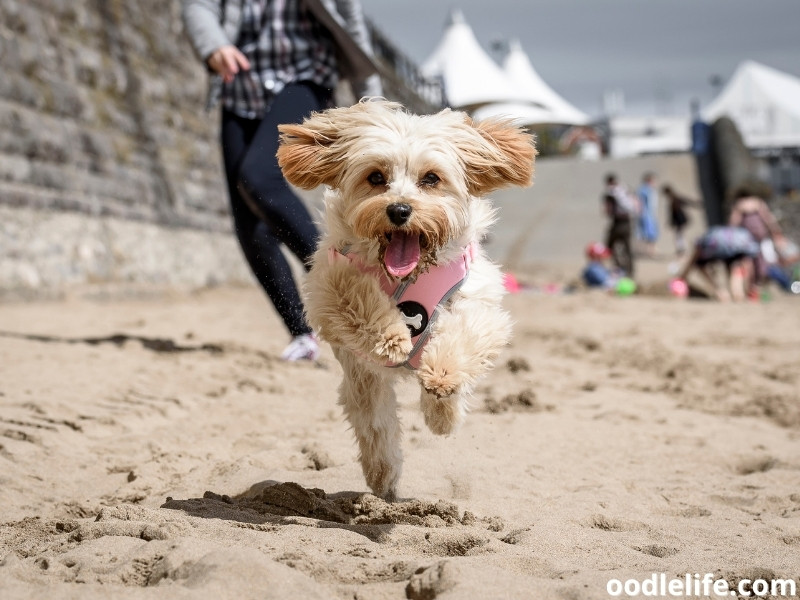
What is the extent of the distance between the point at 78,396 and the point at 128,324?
103 inches

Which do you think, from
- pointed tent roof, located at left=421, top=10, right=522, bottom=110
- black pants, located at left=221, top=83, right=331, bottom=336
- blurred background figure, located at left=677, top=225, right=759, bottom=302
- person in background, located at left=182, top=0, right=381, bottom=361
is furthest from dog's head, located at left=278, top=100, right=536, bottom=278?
pointed tent roof, located at left=421, top=10, right=522, bottom=110

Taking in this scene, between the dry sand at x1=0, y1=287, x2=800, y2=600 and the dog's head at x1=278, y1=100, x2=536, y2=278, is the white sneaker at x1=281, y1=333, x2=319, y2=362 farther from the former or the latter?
the dog's head at x1=278, y1=100, x2=536, y2=278

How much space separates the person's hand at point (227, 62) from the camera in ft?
15.3

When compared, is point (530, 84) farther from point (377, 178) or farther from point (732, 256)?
point (377, 178)

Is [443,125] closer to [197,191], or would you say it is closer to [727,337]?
[727,337]

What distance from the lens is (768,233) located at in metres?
14.4

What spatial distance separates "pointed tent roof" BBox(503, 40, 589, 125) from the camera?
38188 millimetres

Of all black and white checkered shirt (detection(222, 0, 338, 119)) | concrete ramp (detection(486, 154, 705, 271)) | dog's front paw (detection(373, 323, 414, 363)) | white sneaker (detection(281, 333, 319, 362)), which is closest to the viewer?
dog's front paw (detection(373, 323, 414, 363))

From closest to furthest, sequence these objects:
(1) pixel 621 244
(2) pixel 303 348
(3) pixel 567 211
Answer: (2) pixel 303 348, (1) pixel 621 244, (3) pixel 567 211

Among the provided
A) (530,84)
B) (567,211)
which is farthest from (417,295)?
(530,84)

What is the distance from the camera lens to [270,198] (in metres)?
4.60

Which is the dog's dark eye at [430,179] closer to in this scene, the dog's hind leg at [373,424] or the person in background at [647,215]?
the dog's hind leg at [373,424]

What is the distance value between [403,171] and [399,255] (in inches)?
10.5

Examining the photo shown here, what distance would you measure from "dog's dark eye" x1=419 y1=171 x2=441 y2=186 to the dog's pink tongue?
178 millimetres
